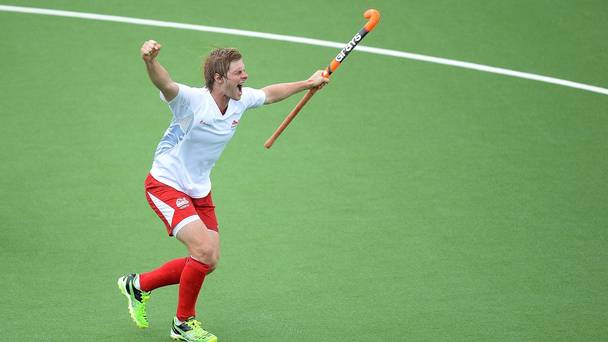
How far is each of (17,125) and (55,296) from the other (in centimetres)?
298

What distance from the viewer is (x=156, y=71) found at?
6.09 meters

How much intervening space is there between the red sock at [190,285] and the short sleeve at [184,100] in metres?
1.01

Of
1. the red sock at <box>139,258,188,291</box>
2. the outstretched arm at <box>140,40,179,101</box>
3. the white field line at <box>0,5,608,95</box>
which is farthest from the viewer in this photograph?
the white field line at <box>0,5,608,95</box>

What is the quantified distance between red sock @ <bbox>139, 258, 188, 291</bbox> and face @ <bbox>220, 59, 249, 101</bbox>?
1254mm

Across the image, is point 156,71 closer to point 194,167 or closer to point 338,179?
point 194,167

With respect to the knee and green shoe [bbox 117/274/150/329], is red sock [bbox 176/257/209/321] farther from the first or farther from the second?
green shoe [bbox 117/274/150/329]

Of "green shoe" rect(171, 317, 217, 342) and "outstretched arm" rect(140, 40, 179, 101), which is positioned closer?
"outstretched arm" rect(140, 40, 179, 101)

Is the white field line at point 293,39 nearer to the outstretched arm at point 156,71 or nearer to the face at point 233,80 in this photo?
the face at point 233,80

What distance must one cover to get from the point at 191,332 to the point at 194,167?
45.3 inches

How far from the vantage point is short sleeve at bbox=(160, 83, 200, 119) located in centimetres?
641

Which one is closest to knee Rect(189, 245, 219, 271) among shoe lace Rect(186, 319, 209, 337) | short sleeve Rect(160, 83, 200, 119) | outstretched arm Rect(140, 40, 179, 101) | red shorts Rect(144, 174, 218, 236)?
red shorts Rect(144, 174, 218, 236)

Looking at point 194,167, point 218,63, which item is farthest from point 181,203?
point 218,63

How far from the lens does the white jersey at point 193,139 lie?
21.3 feet

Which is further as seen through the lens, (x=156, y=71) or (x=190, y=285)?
(x=190, y=285)
